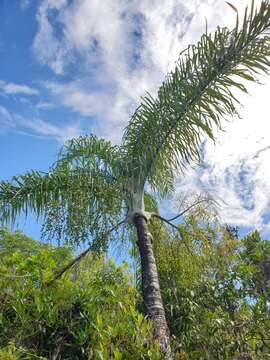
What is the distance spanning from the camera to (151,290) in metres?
4.70

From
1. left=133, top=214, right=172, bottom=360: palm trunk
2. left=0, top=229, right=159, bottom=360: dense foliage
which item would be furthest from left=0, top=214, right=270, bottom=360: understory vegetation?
left=133, top=214, right=172, bottom=360: palm trunk

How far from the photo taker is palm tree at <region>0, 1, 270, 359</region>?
5160 mm

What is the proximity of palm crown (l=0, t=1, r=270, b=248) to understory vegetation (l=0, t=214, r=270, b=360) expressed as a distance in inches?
26.1

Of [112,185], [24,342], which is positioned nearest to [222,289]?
[112,185]

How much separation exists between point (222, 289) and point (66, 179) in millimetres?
3761

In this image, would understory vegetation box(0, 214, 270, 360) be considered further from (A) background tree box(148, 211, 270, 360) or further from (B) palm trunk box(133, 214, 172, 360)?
(B) palm trunk box(133, 214, 172, 360)

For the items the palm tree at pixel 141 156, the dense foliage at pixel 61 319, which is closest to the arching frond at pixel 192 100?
the palm tree at pixel 141 156

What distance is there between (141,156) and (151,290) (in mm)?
1969

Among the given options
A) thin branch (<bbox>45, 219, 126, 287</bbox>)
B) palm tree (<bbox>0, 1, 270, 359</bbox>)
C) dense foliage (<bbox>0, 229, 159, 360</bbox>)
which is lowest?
dense foliage (<bbox>0, 229, 159, 360</bbox>)

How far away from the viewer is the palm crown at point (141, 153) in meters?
5.20

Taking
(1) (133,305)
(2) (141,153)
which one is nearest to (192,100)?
(2) (141,153)

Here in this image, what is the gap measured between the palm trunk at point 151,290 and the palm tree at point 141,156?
2 centimetres

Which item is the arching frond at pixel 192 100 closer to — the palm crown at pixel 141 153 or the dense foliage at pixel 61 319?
the palm crown at pixel 141 153

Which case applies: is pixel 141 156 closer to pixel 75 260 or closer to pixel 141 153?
pixel 141 153
